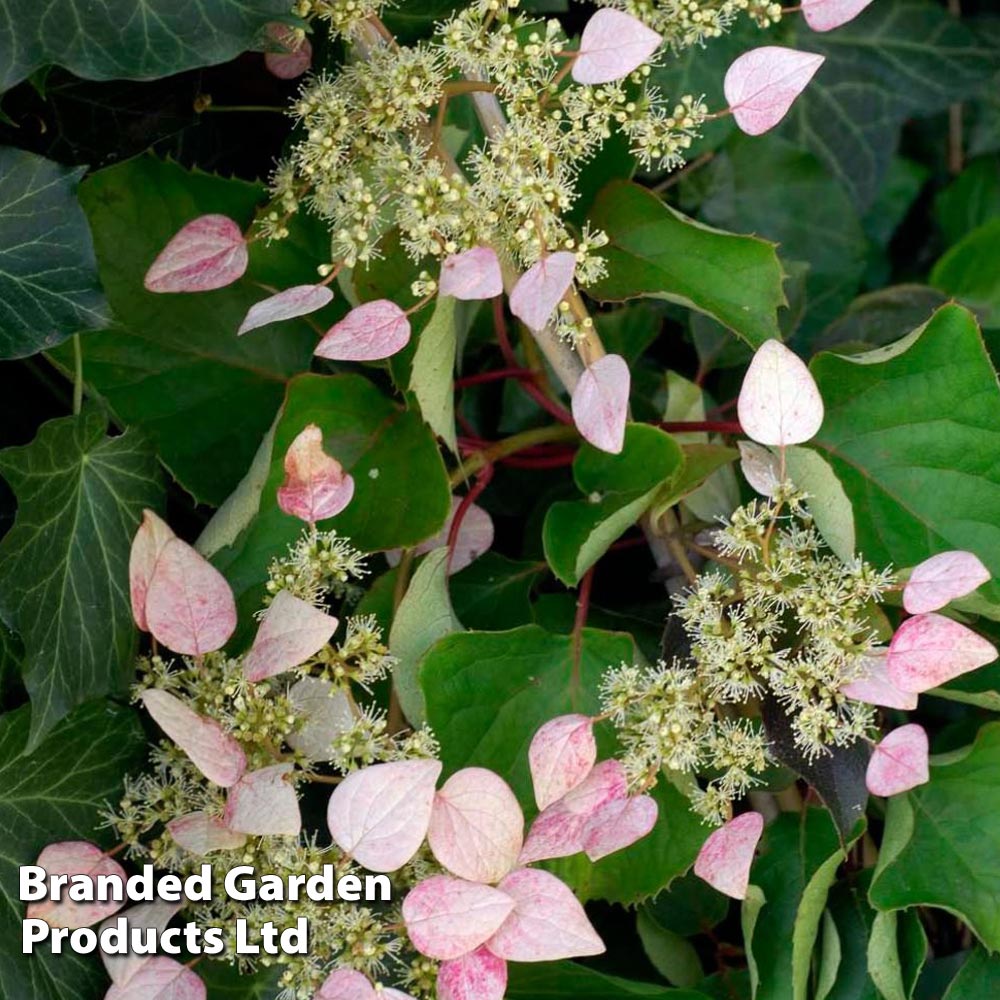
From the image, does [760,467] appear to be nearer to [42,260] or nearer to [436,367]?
[436,367]

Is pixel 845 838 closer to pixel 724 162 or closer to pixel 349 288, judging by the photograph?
pixel 349 288

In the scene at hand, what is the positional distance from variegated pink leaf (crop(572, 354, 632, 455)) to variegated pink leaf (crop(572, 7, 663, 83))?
11 centimetres

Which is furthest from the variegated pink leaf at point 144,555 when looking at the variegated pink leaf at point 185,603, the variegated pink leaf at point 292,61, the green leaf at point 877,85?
the green leaf at point 877,85

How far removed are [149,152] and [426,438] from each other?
0.63 feet

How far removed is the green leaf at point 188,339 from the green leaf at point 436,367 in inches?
4.6

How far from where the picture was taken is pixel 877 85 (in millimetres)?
989

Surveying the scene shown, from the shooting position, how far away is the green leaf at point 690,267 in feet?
1.90

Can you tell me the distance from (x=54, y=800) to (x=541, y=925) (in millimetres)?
230

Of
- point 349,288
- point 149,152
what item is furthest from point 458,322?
point 149,152

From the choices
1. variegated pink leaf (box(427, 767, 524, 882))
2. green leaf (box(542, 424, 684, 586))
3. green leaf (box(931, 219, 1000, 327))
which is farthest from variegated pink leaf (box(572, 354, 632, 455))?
green leaf (box(931, 219, 1000, 327))

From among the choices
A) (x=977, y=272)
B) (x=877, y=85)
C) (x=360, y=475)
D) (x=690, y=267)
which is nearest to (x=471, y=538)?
(x=360, y=475)

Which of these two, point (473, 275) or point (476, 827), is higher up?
point (473, 275)

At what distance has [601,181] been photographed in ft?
2.12

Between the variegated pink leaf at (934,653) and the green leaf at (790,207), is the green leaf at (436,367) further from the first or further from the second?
the green leaf at (790,207)
